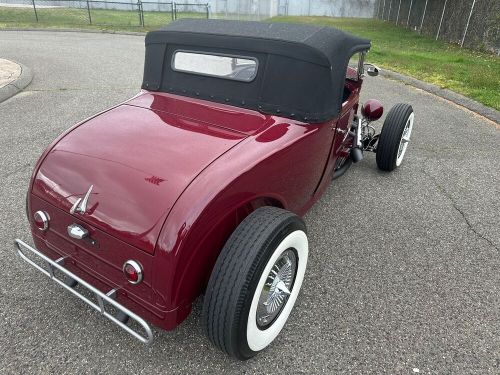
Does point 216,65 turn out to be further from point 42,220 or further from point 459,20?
point 459,20

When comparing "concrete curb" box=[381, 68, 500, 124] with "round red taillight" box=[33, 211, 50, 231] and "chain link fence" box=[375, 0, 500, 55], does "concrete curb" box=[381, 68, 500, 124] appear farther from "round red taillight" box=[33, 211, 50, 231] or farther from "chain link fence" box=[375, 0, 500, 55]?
"round red taillight" box=[33, 211, 50, 231]

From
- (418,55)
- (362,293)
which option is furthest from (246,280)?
(418,55)

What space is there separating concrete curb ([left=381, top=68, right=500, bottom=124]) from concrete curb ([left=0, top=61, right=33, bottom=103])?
315 inches

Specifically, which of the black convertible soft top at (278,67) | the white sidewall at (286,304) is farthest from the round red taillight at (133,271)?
the black convertible soft top at (278,67)

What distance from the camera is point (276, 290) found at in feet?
7.27

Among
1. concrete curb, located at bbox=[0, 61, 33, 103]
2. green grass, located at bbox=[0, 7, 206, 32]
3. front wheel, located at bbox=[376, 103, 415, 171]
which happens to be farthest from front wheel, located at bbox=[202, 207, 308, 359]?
green grass, located at bbox=[0, 7, 206, 32]

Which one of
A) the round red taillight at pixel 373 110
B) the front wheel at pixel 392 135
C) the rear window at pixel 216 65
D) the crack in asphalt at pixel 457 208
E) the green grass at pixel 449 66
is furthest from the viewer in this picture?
the green grass at pixel 449 66

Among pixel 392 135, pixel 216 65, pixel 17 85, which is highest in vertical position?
pixel 216 65

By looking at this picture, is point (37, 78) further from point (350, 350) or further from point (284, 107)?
point (350, 350)

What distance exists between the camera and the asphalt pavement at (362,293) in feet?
7.11

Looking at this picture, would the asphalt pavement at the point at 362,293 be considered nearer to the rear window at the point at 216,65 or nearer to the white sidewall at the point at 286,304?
the white sidewall at the point at 286,304

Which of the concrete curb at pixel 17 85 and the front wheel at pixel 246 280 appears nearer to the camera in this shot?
the front wheel at pixel 246 280

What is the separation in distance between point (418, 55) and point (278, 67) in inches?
414

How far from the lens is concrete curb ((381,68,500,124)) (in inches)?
260
